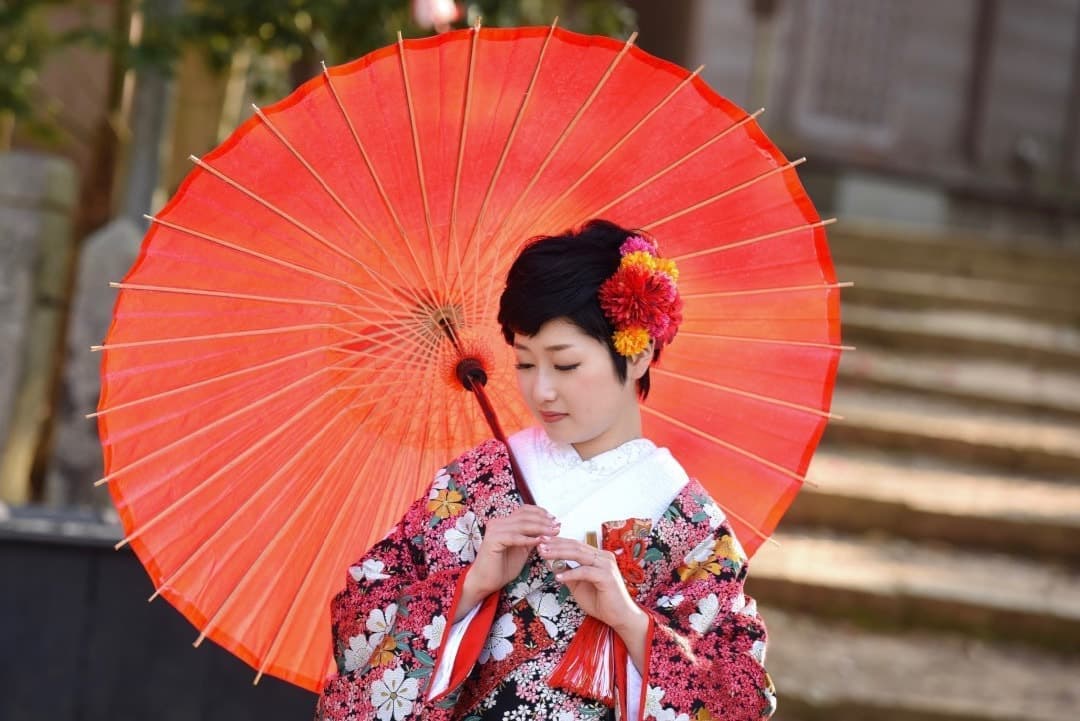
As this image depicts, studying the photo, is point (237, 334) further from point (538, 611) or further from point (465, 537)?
point (538, 611)

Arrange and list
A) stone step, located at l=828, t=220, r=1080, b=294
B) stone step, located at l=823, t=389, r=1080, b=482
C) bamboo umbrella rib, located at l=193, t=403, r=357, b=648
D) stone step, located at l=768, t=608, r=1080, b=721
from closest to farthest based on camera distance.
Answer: bamboo umbrella rib, located at l=193, t=403, r=357, b=648 < stone step, located at l=768, t=608, r=1080, b=721 < stone step, located at l=823, t=389, r=1080, b=482 < stone step, located at l=828, t=220, r=1080, b=294

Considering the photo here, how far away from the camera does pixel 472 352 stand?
8.25ft

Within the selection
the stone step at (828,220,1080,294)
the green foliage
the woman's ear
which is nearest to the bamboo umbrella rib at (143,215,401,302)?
the woman's ear

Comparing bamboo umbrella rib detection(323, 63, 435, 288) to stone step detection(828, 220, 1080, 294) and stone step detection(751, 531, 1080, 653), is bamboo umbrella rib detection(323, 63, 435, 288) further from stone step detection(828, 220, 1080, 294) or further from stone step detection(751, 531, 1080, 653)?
stone step detection(828, 220, 1080, 294)

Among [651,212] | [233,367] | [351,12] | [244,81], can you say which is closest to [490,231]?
[651,212]

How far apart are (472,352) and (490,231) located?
9.1 inches

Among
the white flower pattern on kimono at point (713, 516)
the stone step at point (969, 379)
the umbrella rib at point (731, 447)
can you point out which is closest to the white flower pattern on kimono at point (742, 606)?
the white flower pattern on kimono at point (713, 516)

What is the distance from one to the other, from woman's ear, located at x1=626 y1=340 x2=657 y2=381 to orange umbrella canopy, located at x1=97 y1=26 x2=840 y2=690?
0.25 meters

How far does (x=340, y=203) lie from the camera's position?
94.6 inches

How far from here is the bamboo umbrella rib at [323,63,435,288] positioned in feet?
7.63

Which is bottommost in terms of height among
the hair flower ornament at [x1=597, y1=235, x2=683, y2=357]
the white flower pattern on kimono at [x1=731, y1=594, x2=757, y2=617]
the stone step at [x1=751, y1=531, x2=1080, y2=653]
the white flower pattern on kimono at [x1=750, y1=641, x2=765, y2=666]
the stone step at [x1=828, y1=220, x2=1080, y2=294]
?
the stone step at [x1=751, y1=531, x2=1080, y2=653]

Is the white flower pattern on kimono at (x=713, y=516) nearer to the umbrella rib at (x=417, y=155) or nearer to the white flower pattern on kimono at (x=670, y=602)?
the white flower pattern on kimono at (x=670, y=602)

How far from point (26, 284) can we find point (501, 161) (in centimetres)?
325

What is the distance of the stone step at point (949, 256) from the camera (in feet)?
28.9
